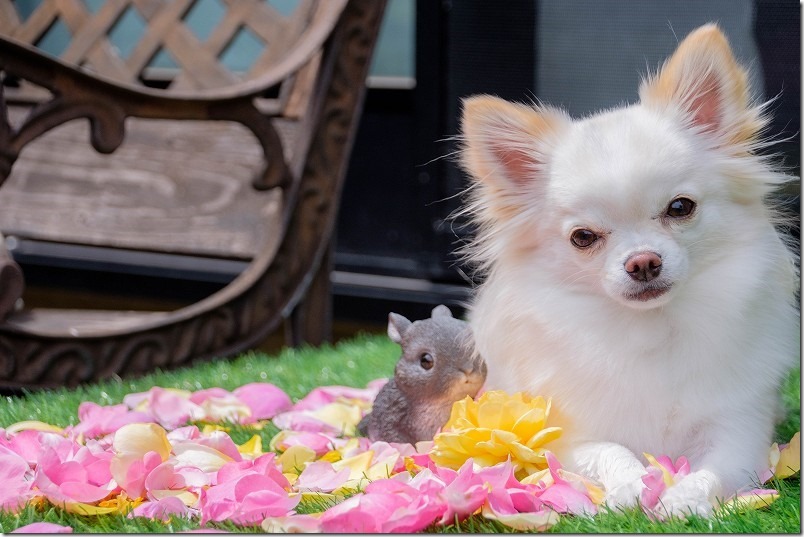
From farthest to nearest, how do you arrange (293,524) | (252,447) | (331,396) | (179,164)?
(179,164) < (331,396) < (252,447) < (293,524)

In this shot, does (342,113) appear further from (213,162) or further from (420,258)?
(420,258)

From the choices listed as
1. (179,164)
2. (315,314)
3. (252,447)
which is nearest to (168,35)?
(179,164)

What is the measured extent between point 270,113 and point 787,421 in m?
1.20

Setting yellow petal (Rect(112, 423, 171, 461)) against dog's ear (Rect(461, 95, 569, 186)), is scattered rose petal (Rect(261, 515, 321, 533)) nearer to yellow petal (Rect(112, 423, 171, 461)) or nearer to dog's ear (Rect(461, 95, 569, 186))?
yellow petal (Rect(112, 423, 171, 461))

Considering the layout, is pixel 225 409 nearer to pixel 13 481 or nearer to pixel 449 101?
pixel 13 481

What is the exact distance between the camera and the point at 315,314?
1.85 m

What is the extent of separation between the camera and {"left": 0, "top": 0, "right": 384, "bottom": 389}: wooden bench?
1.38 metres

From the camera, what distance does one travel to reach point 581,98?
0.96 m

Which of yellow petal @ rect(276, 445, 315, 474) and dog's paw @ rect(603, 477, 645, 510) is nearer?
dog's paw @ rect(603, 477, 645, 510)

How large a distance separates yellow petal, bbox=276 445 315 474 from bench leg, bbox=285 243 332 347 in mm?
816

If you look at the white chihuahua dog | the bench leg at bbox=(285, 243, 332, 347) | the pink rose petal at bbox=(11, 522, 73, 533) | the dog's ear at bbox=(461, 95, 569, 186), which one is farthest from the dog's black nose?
the bench leg at bbox=(285, 243, 332, 347)

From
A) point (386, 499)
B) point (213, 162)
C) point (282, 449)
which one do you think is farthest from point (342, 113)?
point (386, 499)

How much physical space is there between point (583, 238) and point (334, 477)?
1.04ft

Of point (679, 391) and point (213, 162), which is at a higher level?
point (213, 162)
